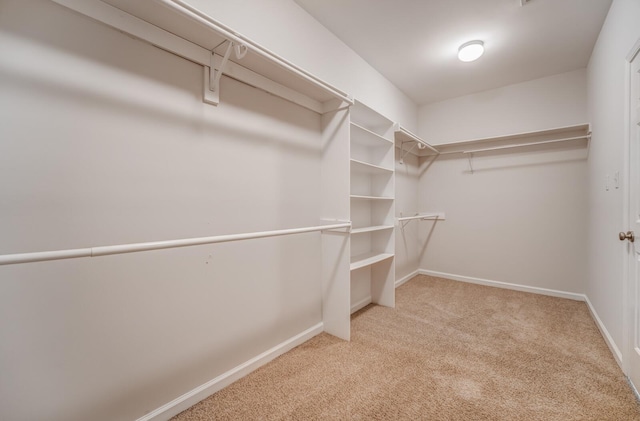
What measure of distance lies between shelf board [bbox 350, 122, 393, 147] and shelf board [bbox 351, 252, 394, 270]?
1.15 m

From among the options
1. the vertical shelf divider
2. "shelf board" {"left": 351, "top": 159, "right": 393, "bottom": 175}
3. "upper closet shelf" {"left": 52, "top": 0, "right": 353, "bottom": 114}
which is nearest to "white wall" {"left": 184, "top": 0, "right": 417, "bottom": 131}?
"upper closet shelf" {"left": 52, "top": 0, "right": 353, "bottom": 114}

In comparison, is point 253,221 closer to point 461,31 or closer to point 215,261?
point 215,261

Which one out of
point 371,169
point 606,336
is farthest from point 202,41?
point 606,336

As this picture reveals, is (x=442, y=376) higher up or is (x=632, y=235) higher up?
(x=632, y=235)

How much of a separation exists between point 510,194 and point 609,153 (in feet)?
4.49

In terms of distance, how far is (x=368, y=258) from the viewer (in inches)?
103

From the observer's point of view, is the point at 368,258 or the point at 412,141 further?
the point at 412,141

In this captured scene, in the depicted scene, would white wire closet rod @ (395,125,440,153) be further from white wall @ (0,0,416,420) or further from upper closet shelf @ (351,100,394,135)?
white wall @ (0,0,416,420)

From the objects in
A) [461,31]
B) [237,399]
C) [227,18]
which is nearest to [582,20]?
[461,31]

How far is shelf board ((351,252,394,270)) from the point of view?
7.75ft

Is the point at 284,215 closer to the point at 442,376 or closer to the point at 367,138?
the point at 367,138

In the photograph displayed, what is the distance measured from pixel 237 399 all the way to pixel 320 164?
66.2 inches

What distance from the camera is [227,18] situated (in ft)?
5.08

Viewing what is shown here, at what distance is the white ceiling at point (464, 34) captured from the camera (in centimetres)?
201
